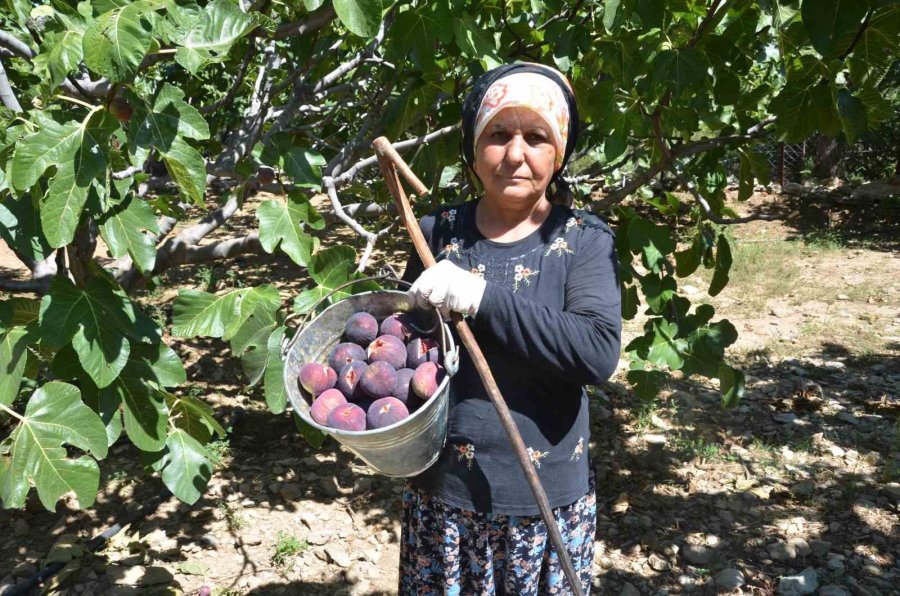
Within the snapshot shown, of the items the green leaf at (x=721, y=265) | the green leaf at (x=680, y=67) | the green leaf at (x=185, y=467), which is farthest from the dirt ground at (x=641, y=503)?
the green leaf at (x=680, y=67)

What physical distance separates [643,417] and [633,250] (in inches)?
73.2

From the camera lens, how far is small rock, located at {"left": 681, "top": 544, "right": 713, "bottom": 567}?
3.03 m

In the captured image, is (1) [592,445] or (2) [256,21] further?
(1) [592,445]

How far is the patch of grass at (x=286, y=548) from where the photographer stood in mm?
3021

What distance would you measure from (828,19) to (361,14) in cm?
92

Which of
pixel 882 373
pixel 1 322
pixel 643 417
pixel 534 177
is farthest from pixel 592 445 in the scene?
pixel 1 322

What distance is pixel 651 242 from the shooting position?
2527 millimetres

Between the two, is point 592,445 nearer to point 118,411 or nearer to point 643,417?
point 643,417

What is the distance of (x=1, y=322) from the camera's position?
1756 mm

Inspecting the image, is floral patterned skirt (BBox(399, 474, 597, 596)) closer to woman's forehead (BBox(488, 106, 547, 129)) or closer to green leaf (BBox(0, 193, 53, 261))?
woman's forehead (BBox(488, 106, 547, 129))

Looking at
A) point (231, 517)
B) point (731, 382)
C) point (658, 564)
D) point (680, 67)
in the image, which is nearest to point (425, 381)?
point (680, 67)

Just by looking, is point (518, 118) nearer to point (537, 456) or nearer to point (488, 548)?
point (537, 456)

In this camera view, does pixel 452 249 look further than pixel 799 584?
No

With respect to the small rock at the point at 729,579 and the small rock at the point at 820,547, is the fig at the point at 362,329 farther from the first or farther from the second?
the small rock at the point at 820,547
